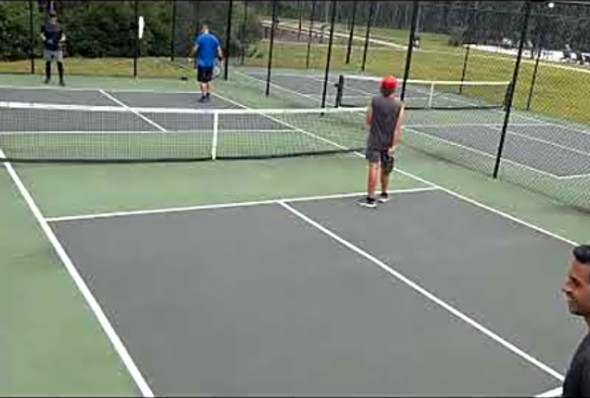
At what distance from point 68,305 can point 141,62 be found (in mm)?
17938

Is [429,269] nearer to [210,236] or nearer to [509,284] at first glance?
Result: [509,284]

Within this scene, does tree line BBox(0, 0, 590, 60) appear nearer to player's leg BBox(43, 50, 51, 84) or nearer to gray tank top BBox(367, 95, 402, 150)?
player's leg BBox(43, 50, 51, 84)

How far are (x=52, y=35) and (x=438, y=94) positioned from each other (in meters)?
11.4

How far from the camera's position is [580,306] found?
2.60 m

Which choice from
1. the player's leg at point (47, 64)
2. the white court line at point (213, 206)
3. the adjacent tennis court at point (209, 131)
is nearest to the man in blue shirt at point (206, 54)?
the adjacent tennis court at point (209, 131)

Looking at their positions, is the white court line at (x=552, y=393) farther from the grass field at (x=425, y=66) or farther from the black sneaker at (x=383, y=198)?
the grass field at (x=425, y=66)

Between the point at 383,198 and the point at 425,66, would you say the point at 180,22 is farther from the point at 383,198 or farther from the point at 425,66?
the point at 383,198

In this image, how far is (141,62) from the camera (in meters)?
22.6

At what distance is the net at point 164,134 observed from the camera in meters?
10.8

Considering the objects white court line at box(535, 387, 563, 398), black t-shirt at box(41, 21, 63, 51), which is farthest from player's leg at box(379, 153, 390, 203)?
black t-shirt at box(41, 21, 63, 51)

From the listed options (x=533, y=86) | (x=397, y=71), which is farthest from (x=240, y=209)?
(x=397, y=71)

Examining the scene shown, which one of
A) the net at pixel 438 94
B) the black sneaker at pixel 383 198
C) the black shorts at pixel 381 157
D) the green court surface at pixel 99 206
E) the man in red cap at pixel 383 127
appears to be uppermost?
the man in red cap at pixel 383 127

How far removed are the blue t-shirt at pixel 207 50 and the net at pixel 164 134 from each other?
4.73 feet

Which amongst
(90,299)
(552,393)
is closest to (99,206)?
(90,299)
